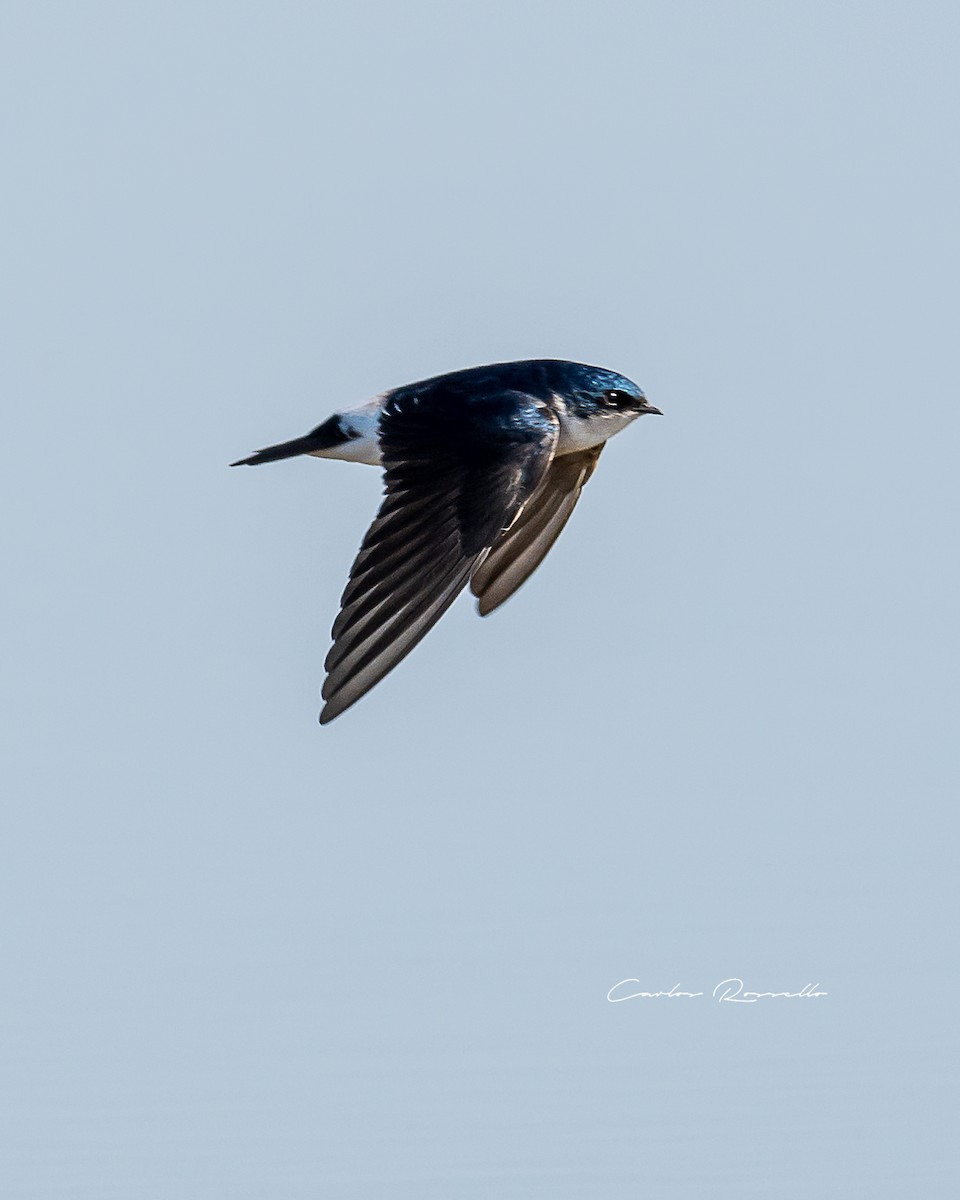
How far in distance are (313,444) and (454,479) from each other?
0.61 m

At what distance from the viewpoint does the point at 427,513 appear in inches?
226

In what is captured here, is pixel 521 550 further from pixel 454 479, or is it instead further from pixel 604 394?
pixel 454 479

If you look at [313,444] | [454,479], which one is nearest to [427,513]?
[454,479]

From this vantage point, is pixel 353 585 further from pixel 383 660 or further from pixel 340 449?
pixel 340 449

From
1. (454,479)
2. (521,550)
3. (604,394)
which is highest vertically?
(604,394)

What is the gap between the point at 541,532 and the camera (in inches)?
261

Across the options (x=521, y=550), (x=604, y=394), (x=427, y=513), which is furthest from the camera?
(x=521, y=550)

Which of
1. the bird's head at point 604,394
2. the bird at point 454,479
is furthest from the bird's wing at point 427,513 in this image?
the bird's head at point 604,394

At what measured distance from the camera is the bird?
211 inches

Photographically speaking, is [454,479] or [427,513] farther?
[454,479]

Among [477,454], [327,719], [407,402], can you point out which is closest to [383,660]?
[327,719]

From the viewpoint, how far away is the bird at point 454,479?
17.6 ft

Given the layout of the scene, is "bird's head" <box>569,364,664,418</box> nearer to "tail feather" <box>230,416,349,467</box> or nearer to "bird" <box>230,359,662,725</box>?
"bird" <box>230,359,662,725</box>

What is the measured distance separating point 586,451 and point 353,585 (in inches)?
56.2
